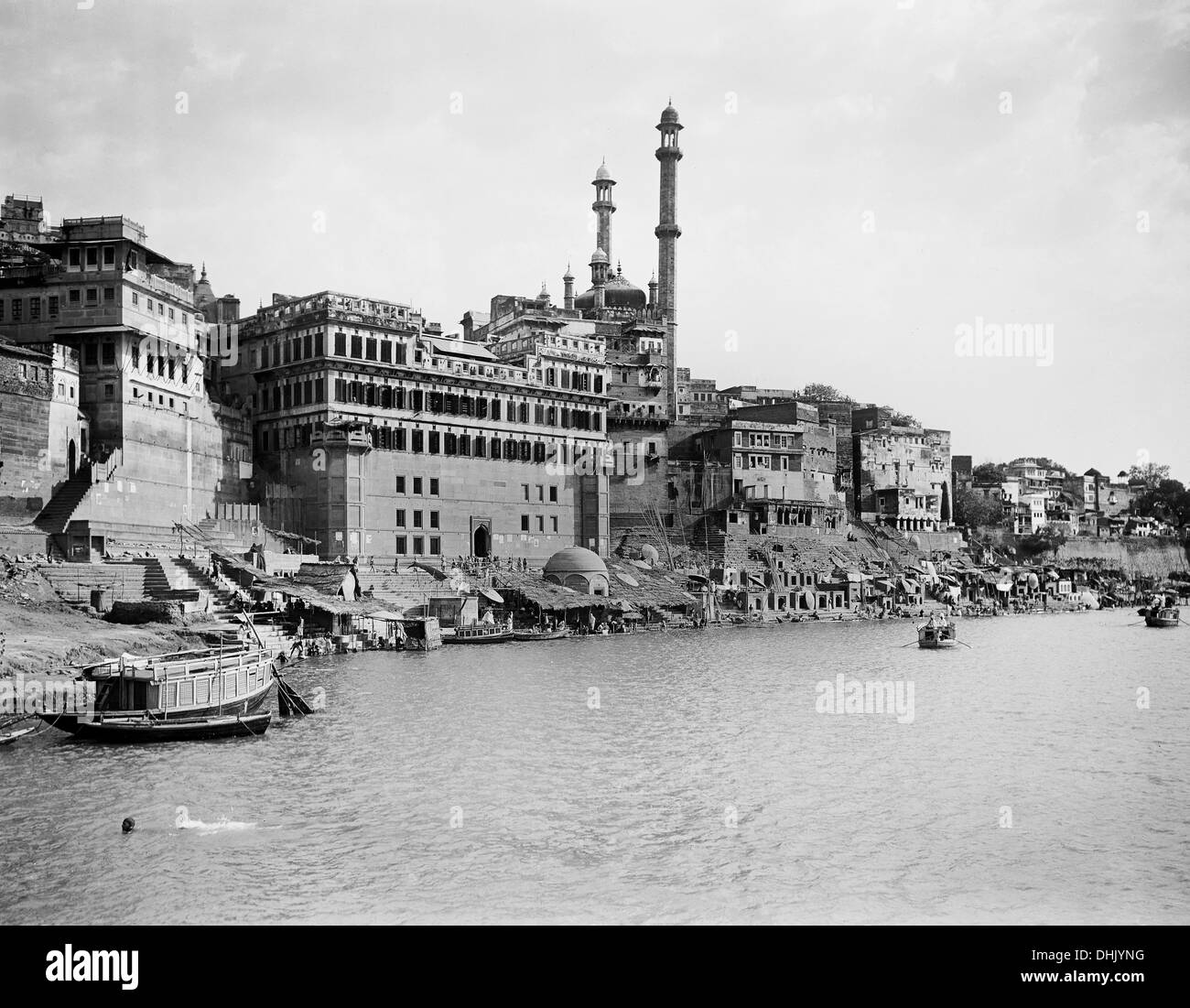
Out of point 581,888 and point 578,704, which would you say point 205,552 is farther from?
point 581,888

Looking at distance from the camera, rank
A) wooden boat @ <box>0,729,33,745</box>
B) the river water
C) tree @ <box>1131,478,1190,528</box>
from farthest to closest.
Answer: tree @ <box>1131,478,1190,528</box> < wooden boat @ <box>0,729,33,745</box> < the river water

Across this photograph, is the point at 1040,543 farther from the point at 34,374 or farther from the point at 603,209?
the point at 34,374

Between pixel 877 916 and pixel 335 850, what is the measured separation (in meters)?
9.07

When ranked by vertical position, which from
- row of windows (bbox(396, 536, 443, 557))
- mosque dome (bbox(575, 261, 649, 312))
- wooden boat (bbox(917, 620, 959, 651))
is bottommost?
wooden boat (bbox(917, 620, 959, 651))

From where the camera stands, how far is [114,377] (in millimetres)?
50344

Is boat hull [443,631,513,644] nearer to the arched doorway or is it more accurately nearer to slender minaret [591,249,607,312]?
the arched doorway

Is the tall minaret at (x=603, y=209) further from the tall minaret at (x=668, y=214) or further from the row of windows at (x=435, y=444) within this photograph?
the row of windows at (x=435, y=444)

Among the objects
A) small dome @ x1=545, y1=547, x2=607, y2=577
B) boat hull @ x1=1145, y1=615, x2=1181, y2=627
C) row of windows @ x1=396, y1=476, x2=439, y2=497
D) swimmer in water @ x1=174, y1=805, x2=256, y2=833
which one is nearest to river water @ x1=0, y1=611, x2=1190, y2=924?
swimmer in water @ x1=174, y1=805, x2=256, y2=833

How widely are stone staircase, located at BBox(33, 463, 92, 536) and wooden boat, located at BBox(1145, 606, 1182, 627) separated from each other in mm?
76464

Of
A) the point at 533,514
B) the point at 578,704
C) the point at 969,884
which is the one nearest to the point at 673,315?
the point at 533,514

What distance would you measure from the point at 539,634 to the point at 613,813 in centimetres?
3868

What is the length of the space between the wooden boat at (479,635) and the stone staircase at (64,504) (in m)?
18.8

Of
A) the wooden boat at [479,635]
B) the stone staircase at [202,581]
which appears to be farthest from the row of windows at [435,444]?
the stone staircase at [202,581]

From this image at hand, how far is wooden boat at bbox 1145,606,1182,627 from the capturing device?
3317 inches
